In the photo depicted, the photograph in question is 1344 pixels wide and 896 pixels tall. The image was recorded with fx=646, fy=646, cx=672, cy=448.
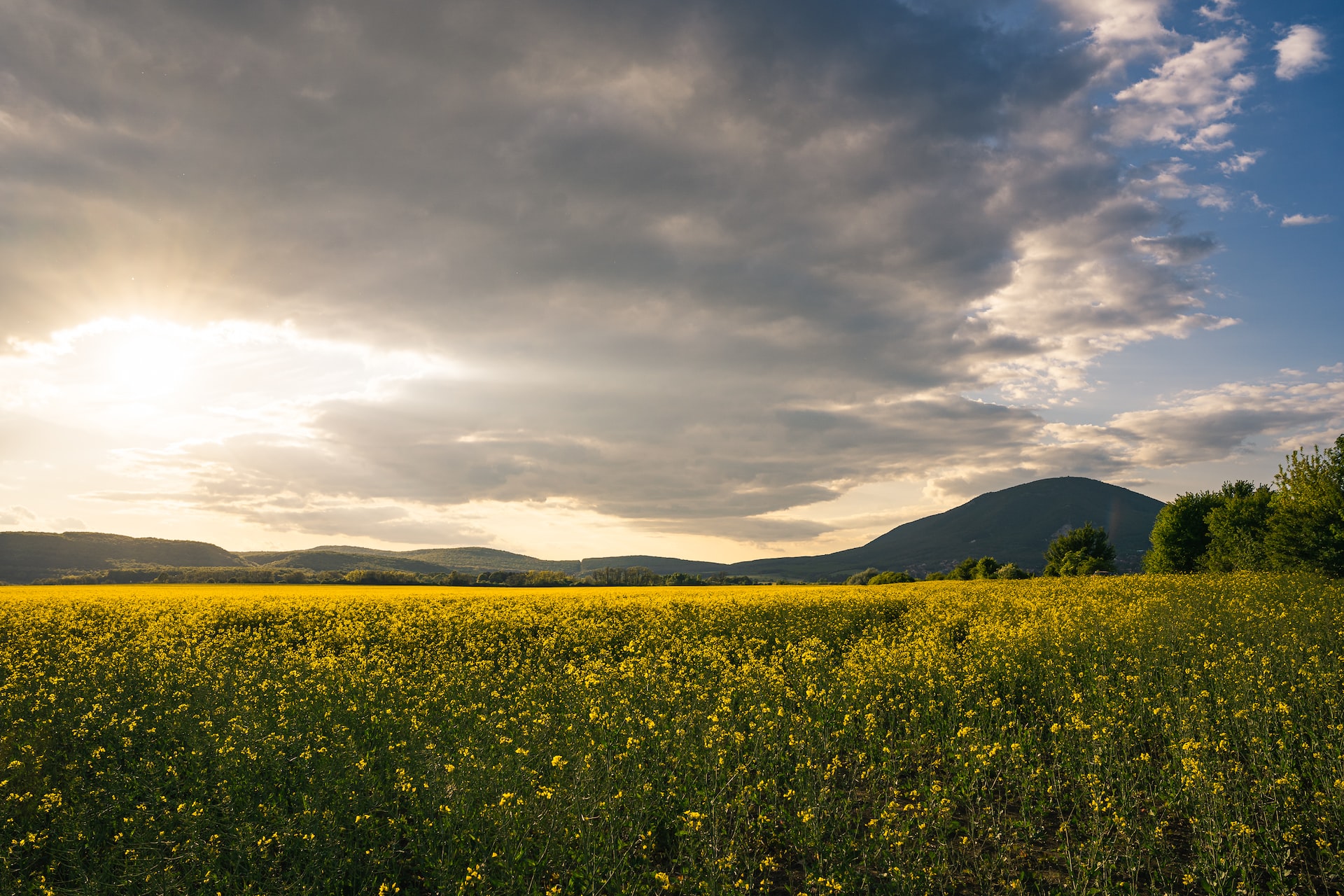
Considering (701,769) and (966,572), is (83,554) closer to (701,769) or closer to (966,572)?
(966,572)

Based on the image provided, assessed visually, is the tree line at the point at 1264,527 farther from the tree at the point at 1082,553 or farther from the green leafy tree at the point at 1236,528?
the tree at the point at 1082,553

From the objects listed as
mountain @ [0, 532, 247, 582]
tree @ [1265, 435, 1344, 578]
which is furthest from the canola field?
mountain @ [0, 532, 247, 582]

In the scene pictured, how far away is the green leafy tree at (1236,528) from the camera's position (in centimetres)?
4512

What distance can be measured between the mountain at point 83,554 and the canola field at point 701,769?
153328mm

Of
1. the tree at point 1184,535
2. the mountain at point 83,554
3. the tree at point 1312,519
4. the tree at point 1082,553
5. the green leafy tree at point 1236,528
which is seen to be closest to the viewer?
the tree at point 1312,519

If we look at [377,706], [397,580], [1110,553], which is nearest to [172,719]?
[377,706]

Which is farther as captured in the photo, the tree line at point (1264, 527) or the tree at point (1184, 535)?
the tree at point (1184, 535)

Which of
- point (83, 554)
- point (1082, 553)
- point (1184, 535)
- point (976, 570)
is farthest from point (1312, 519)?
point (83, 554)

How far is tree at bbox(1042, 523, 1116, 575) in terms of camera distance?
250 ft

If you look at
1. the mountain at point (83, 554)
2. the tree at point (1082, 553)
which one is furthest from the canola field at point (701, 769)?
the mountain at point (83, 554)

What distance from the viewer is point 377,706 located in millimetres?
10367

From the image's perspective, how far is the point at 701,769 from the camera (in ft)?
25.6

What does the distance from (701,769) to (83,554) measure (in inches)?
7573

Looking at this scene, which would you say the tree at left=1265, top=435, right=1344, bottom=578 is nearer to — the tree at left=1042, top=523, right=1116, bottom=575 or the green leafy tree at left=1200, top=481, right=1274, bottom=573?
the green leafy tree at left=1200, top=481, right=1274, bottom=573
